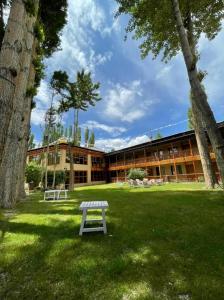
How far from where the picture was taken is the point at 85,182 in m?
30.4

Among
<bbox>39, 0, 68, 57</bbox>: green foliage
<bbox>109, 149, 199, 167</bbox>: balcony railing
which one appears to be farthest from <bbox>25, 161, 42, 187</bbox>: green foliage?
<bbox>39, 0, 68, 57</bbox>: green foliage

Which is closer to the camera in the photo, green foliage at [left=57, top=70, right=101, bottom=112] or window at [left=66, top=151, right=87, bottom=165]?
green foliage at [left=57, top=70, right=101, bottom=112]

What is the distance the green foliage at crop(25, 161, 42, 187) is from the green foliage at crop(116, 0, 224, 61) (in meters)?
20.4

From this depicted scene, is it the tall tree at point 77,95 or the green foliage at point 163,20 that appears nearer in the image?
the green foliage at point 163,20

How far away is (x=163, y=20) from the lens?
24.4ft

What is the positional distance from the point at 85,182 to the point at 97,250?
27.8 metres

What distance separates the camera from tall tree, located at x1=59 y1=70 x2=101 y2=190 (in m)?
18.7

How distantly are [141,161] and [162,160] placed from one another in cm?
383

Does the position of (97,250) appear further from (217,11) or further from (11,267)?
(217,11)

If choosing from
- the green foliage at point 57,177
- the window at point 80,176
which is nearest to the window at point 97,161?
the window at point 80,176

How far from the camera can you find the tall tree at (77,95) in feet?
61.3

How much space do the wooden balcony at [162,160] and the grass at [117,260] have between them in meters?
18.0

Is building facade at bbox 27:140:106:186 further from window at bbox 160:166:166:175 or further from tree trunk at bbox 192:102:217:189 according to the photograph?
tree trunk at bbox 192:102:217:189

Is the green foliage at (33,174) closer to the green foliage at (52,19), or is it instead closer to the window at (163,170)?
the green foliage at (52,19)
